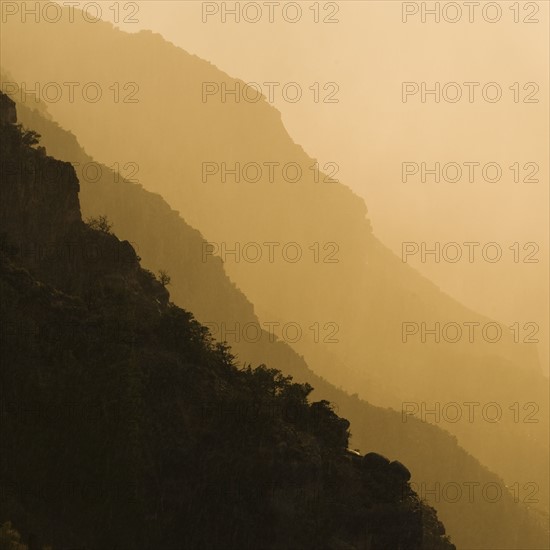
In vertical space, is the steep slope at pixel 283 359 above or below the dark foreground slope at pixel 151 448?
above

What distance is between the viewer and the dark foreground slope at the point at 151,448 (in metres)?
31.8

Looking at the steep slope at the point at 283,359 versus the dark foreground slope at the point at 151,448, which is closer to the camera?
the dark foreground slope at the point at 151,448

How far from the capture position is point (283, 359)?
116625mm

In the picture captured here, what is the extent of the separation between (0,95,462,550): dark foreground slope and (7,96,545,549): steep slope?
6881 centimetres

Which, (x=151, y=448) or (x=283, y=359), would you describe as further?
(x=283, y=359)

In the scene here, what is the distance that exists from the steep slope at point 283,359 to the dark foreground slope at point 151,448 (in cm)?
6881

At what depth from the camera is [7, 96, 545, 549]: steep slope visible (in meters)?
111

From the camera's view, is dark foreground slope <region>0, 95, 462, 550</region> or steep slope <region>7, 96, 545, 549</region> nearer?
dark foreground slope <region>0, 95, 462, 550</region>

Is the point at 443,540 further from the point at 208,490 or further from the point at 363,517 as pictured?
the point at 208,490

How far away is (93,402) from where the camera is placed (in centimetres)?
Result: 3338

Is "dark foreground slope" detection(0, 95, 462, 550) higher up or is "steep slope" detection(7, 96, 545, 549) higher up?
"steep slope" detection(7, 96, 545, 549)

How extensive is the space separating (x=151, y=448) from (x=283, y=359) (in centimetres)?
8395

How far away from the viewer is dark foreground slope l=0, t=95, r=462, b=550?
31.8m

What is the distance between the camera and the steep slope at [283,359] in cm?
11100
